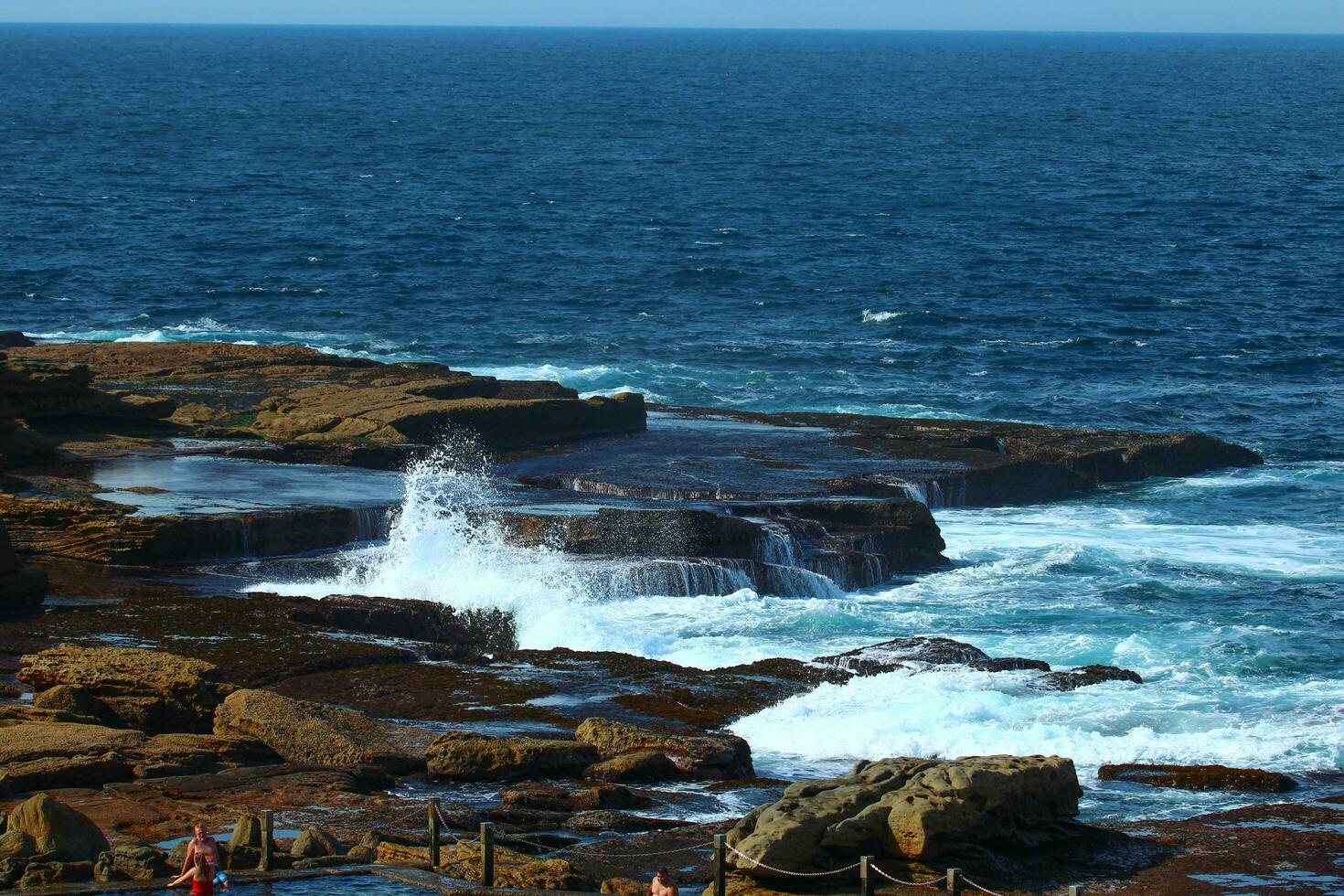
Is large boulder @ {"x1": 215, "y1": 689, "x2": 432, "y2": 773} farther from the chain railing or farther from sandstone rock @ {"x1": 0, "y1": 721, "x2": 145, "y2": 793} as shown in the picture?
the chain railing

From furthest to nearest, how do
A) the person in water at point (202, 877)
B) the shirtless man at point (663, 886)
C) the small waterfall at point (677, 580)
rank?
the small waterfall at point (677, 580)
the person in water at point (202, 877)
the shirtless man at point (663, 886)

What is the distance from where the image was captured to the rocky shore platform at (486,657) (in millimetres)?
16219

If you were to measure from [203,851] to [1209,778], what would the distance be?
438 inches

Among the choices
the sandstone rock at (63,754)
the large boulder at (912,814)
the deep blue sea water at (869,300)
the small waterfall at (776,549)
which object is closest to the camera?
the large boulder at (912,814)

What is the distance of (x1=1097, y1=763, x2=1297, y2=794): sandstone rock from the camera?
19.6 m

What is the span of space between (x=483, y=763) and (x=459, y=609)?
7768 millimetres

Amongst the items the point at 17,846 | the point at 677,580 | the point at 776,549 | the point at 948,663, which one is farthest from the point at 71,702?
the point at 776,549

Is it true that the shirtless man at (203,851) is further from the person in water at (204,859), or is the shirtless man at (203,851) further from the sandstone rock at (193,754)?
the sandstone rock at (193,754)

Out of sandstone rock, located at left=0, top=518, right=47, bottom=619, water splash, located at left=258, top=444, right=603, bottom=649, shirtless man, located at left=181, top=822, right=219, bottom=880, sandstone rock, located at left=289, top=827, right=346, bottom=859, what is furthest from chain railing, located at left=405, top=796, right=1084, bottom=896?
sandstone rock, located at left=0, top=518, right=47, bottom=619

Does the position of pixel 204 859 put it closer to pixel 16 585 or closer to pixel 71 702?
pixel 71 702

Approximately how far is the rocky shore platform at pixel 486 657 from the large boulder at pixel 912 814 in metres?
0.03

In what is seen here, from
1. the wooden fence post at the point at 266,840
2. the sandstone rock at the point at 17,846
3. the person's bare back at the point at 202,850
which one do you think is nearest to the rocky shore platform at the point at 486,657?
the sandstone rock at the point at 17,846

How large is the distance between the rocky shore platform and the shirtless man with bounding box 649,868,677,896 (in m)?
0.83

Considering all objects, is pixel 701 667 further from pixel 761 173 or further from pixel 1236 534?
pixel 761 173
